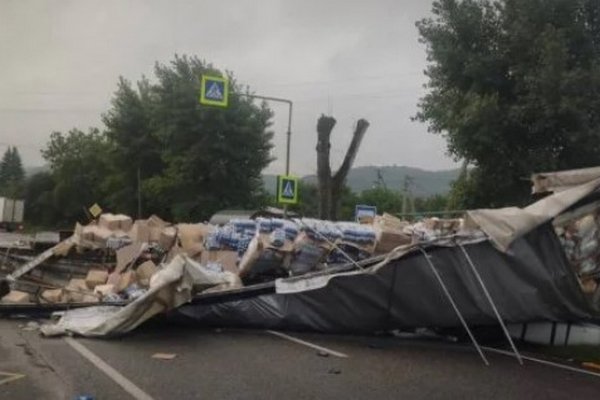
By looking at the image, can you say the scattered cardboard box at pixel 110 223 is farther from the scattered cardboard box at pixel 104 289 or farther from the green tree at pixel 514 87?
the green tree at pixel 514 87

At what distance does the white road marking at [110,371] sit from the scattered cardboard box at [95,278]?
399cm

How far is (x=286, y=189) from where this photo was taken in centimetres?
2211

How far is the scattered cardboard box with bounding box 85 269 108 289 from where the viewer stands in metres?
14.7

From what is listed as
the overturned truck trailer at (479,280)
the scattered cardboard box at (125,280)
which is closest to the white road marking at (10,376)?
the overturned truck trailer at (479,280)

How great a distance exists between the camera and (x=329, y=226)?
47.2 ft

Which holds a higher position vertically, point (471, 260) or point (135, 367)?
point (471, 260)

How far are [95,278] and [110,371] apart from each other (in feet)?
22.1

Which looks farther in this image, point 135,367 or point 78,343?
point 78,343

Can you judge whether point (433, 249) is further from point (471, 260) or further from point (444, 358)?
point (444, 358)

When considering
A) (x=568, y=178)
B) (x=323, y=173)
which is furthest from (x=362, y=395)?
(x=323, y=173)

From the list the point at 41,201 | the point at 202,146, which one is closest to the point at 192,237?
the point at 202,146

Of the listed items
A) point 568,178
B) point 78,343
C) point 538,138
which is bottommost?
point 78,343

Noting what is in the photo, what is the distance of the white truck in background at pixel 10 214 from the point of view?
2785 inches

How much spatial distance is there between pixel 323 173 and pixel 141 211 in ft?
87.8
